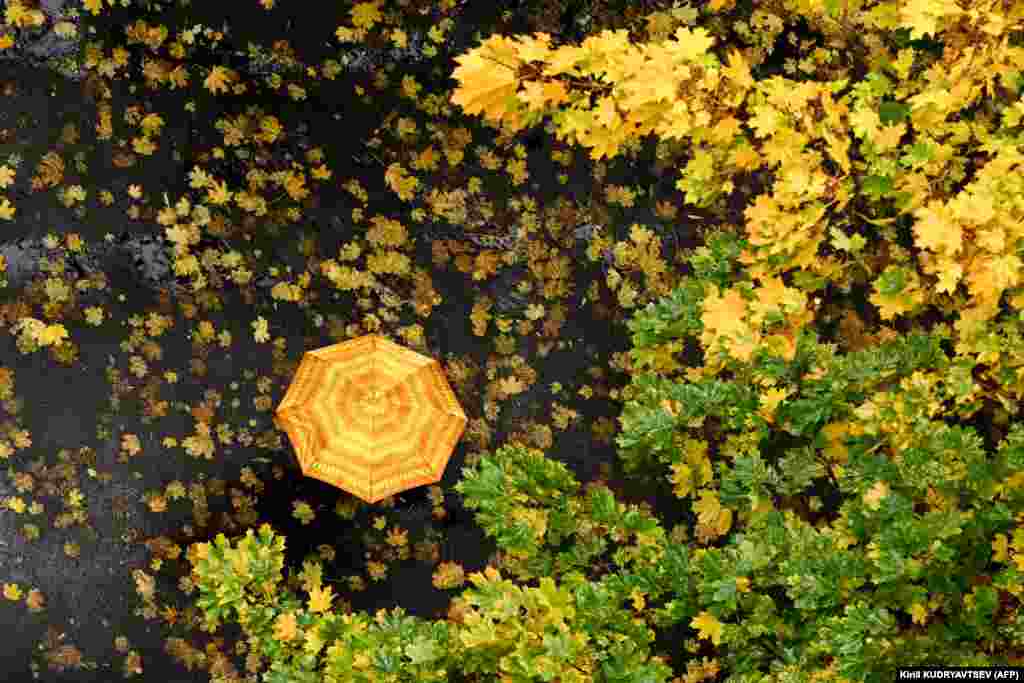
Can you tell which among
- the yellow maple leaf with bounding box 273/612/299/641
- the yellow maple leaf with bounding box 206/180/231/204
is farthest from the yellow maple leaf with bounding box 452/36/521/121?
the yellow maple leaf with bounding box 206/180/231/204

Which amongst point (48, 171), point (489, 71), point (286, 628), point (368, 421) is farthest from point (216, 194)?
point (489, 71)

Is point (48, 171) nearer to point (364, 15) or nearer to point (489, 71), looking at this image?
point (364, 15)

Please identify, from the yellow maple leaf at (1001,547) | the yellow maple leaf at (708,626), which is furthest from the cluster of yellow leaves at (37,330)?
the yellow maple leaf at (1001,547)

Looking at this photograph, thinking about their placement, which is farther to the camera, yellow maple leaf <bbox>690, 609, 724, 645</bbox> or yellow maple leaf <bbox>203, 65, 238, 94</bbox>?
yellow maple leaf <bbox>203, 65, 238, 94</bbox>

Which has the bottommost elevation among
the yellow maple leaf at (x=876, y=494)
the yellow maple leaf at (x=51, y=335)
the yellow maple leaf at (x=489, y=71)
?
the yellow maple leaf at (x=876, y=494)

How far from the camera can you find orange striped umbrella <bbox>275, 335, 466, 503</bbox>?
21.6ft

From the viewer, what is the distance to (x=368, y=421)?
21.5 ft

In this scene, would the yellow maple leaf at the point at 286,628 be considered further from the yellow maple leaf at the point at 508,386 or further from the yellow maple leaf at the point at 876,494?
the yellow maple leaf at the point at 508,386

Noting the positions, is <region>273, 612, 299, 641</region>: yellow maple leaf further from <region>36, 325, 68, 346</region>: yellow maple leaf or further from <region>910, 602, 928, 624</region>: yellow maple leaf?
<region>36, 325, 68, 346</region>: yellow maple leaf

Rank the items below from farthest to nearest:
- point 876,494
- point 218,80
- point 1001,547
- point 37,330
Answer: point 218,80 < point 37,330 < point 876,494 < point 1001,547

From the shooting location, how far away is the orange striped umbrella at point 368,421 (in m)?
6.59

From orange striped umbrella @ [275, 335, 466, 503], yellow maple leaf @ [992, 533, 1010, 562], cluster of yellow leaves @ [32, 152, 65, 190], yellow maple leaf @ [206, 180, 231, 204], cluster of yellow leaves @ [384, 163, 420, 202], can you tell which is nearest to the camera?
yellow maple leaf @ [992, 533, 1010, 562]

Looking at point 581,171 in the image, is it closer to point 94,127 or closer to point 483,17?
point 483,17

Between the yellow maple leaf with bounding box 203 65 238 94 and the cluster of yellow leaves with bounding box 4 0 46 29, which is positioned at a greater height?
the cluster of yellow leaves with bounding box 4 0 46 29
